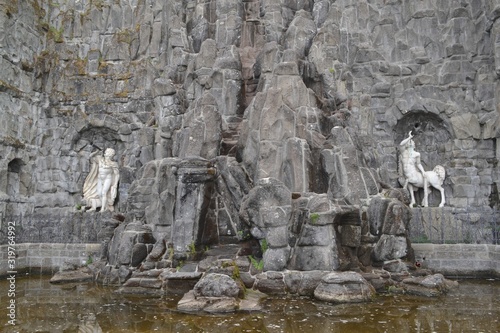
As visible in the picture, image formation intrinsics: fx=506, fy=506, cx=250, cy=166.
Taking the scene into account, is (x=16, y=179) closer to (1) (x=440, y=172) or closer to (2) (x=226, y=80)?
(2) (x=226, y=80)

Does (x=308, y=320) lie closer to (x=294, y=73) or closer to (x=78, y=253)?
(x=294, y=73)

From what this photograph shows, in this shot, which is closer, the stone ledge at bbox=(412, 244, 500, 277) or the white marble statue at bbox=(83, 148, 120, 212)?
the stone ledge at bbox=(412, 244, 500, 277)

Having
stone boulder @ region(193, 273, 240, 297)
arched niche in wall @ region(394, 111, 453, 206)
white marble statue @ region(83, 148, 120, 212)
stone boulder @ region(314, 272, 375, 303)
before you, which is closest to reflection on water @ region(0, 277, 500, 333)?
stone boulder @ region(314, 272, 375, 303)

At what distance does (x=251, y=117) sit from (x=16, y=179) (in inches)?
405

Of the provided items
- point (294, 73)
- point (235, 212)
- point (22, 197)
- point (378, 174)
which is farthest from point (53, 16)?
point (378, 174)

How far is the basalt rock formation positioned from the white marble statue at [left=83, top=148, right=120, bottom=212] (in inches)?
22.1

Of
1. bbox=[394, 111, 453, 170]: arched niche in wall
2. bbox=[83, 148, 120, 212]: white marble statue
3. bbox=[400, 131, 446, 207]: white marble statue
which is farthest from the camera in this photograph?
bbox=[83, 148, 120, 212]: white marble statue

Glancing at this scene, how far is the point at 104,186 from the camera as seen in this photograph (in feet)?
64.1

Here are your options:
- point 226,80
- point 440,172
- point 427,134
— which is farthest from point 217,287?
point 427,134

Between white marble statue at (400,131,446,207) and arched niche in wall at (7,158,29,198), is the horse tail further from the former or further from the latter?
arched niche in wall at (7,158,29,198)

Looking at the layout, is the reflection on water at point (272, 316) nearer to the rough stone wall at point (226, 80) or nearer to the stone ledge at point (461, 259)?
the stone ledge at point (461, 259)

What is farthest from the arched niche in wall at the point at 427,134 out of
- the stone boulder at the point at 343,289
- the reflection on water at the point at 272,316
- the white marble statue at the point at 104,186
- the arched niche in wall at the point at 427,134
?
the white marble statue at the point at 104,186

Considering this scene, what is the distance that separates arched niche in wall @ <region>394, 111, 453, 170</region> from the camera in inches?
758

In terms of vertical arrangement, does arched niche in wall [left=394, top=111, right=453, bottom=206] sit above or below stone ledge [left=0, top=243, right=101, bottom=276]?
above
